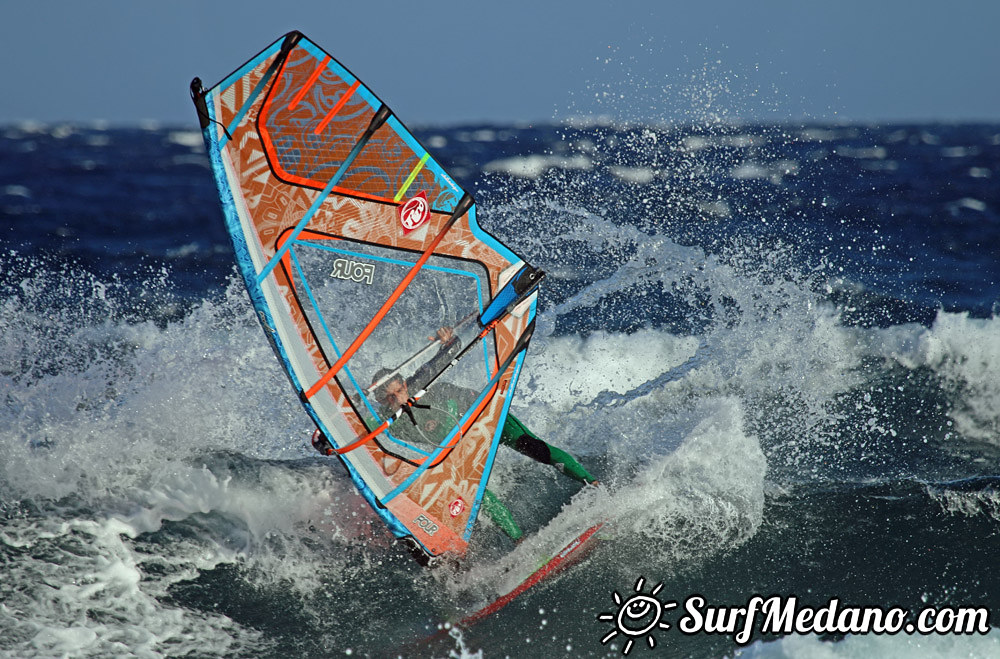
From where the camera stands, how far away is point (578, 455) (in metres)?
6.00

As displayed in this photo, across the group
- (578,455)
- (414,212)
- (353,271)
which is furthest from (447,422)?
(578,455)

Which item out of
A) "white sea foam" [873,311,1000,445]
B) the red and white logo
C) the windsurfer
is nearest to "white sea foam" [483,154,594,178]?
"white sea foam" [873,311,1000,445]

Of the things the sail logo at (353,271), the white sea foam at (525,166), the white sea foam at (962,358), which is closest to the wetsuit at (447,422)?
the sail logo at (353,271)

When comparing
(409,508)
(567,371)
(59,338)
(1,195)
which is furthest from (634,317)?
(1,195)

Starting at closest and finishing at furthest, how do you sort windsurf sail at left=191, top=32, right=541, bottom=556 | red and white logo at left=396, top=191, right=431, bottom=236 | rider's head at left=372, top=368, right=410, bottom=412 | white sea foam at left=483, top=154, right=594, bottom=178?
windsurf sail at left=191, top=32, right=541, bottom=556 < rider's head at left=372, top=368, right=410, bottom=412 < red and white logo at left=396, top=191, right=431, bottom=236 < white sea foam at left=483, top=154, right=594, bottom=178

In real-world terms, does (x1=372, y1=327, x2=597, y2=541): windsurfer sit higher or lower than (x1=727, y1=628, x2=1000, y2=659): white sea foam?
higher

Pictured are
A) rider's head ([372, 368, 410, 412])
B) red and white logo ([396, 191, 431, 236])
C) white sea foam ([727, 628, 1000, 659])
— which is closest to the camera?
white sea foam ([727, 628, 1000, 659])

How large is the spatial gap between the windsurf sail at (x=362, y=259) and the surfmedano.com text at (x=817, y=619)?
4.53ft

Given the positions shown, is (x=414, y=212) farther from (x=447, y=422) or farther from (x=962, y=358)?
(x=962, y=358)

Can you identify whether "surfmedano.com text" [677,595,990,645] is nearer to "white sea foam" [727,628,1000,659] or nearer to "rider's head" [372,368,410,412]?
"white sea foam" [727,628,1000,659]

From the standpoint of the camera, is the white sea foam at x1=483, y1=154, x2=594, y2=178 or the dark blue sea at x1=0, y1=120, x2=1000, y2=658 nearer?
the dark blue sea at x1=0, y1=120, x2=1000, y2=658

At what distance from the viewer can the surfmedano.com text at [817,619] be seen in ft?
13.8

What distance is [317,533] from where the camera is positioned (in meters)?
4.86

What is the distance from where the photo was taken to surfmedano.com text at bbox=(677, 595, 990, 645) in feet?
13.8
